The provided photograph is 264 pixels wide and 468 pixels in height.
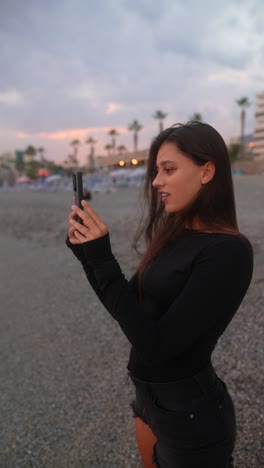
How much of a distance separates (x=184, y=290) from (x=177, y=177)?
1.36 feet

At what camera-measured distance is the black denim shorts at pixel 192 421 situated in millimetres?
1357

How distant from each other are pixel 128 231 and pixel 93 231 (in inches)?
501

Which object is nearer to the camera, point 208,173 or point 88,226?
point 88,226

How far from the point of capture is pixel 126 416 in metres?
3.51

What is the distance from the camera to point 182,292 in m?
1.20

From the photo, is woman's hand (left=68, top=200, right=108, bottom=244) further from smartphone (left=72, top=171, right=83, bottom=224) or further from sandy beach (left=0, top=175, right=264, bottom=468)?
sandy beach (left=0, top=175, right=264, bottom=468)

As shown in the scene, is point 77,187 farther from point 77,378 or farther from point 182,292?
point 77,378

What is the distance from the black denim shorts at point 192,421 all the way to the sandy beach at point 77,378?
0.96 metres

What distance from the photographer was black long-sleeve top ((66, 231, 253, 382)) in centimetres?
118

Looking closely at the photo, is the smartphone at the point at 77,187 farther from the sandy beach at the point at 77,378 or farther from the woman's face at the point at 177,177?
the sandy beach at the point at 77,378

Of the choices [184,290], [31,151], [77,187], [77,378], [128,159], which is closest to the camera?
[184,290]

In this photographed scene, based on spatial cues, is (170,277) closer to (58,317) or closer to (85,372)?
(85,372)

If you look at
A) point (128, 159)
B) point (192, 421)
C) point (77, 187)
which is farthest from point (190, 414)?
point (128, 159)

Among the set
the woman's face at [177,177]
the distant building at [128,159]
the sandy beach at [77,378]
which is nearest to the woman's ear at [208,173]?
the woman's face at [177,177]
